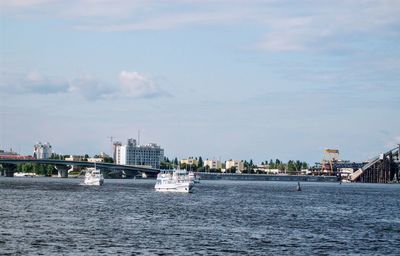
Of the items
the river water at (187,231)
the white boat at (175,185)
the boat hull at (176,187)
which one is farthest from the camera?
the white boat at (175,185)

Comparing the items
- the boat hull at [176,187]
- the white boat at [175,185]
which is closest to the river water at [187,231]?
the boat hull at [176,187]

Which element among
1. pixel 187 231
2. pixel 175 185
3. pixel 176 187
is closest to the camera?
pixel 187 231

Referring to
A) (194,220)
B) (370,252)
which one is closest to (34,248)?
(370,252)

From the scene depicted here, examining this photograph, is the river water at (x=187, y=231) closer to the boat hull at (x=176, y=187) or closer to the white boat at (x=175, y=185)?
the boat hull at (x=176, y=187)

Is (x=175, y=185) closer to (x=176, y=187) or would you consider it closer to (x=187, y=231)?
(x=176, y=187)

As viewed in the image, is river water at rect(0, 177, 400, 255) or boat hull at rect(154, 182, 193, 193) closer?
river water at rect(0, 177, 400, 255)

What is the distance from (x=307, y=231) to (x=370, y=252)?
53.2ft

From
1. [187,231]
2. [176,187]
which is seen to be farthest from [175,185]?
[187,231]

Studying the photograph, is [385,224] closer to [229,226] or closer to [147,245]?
[229,226]

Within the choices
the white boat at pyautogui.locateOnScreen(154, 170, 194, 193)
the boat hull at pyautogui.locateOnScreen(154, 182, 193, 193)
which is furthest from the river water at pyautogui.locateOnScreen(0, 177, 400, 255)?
the white boat at pyautogui.locateOnScreen(154, 170, 194, 193)

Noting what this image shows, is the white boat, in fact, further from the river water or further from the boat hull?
the river water

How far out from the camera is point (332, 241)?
240ft

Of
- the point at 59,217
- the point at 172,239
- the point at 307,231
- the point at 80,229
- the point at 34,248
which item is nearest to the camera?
the point at 34,248

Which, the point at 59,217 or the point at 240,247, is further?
the point at 59,217
